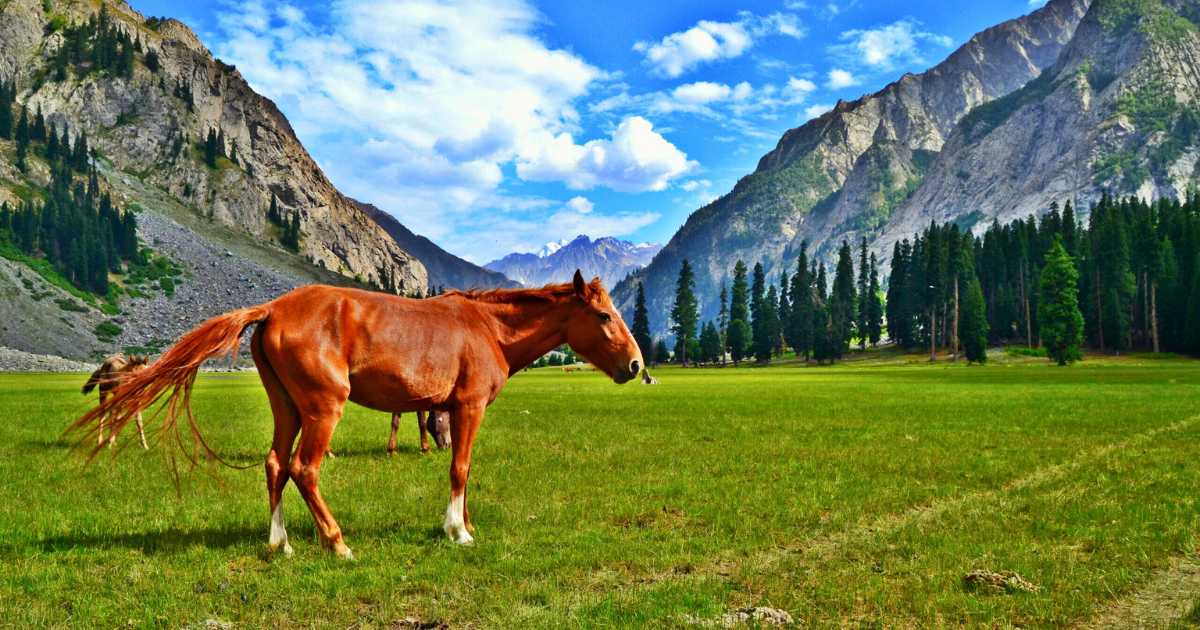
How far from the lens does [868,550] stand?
8.64 m

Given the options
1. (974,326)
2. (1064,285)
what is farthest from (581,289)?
(974,326)

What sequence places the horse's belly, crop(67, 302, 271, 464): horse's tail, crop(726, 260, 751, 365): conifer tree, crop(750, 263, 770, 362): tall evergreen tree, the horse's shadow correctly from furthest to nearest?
crop(726, 260, 751, 365): conifer tree → crop(750, 263, 770, 362): tall evergreen tree → the horse's belly → the horse's shadow → crop(67, 302, 271, 464): horse's tail

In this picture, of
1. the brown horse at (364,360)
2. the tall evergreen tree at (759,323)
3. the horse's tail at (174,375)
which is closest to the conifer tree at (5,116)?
the tall evergreen tree at (759,323)

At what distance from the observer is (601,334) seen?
35.0ft

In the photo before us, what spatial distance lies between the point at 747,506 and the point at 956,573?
3.90 m

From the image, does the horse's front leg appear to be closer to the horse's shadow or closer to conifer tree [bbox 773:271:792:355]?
the horse's shadow

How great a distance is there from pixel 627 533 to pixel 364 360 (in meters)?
4.16

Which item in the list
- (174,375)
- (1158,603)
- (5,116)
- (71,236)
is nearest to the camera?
(1158,603)

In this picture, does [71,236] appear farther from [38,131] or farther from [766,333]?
[766,333]

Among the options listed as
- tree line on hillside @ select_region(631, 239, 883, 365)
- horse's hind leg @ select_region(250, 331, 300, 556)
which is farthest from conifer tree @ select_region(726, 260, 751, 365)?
horse's hind leg @ select_region(250, 331, 300, 556)

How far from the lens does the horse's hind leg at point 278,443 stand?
8727 mm

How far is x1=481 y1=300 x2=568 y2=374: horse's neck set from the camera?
35.0 feet

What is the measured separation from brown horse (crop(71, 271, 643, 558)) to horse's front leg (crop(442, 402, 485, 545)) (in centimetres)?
1

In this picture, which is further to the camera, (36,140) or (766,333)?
(36,140)
